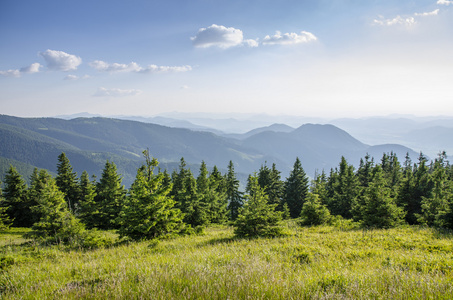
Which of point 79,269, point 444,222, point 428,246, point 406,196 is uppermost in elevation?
point 79,269

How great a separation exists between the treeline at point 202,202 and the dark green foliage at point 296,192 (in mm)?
212

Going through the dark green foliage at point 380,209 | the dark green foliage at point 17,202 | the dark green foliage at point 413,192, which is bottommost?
the dark green foliage at point 17,202

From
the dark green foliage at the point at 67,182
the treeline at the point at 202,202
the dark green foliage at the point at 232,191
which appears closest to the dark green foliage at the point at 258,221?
the treeline at the point at 202,202

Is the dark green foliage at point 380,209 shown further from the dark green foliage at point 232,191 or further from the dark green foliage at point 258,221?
the dark green foliage at point 232,191

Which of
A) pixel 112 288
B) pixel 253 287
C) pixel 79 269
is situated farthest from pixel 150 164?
pixel 253 287

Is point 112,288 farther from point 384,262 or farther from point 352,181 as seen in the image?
point 352,181

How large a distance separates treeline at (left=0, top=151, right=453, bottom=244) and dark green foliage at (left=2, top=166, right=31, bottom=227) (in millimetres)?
130

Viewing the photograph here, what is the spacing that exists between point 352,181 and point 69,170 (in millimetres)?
53988

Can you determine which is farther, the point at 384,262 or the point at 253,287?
the point at 384,262

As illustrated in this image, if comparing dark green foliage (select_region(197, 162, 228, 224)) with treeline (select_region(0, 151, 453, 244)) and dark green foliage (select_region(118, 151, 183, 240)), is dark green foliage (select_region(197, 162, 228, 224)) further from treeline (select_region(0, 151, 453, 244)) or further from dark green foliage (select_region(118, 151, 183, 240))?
dark green foliage (select_region(118, 151, 183, 240))

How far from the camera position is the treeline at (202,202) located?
1373 cm

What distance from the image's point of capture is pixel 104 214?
105 ft

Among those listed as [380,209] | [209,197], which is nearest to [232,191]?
[209,197]

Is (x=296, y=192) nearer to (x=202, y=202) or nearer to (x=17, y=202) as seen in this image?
(x=202, y=202)
